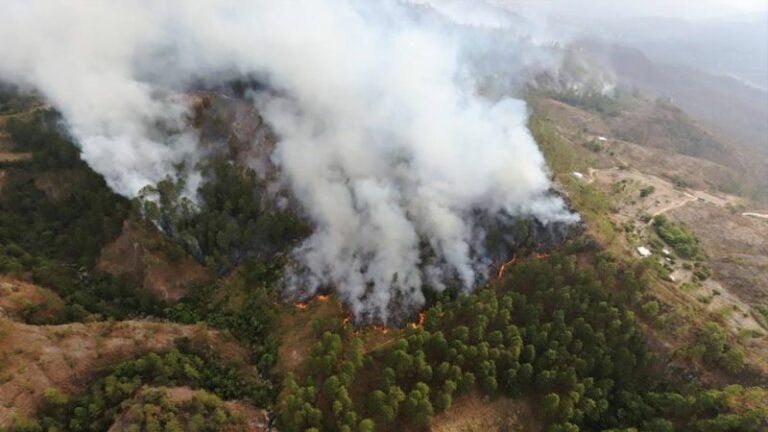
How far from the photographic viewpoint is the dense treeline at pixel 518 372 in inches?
2272

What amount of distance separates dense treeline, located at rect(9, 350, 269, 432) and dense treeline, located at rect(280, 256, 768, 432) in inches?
317

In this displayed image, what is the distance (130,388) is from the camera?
56562 millimetres

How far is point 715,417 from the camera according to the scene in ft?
194

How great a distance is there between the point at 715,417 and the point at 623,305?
15404 millimetres

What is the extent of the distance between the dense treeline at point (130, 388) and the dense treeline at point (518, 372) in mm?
8060

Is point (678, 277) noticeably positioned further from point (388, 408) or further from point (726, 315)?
point (388, 408)

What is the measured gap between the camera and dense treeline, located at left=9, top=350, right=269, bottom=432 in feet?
176

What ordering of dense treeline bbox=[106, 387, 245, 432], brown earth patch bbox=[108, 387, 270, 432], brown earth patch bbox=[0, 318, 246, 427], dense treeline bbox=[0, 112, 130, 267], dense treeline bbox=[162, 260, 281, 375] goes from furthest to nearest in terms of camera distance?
dense treeline bbox=[0, 112, 130, 267] → dense treeline bbox=[162, 260, 281, 375] → brown earth patch bbox=[108, 387, 270, 432] → brown earth patch bbox=[0, 318, 246, 427] → dense treeline bbox=[106, 387, 245, 432]

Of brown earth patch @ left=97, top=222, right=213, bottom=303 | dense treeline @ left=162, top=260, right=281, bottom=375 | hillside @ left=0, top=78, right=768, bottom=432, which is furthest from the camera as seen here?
brown earth patch @ left=97, top=222, right=213, bottom=303

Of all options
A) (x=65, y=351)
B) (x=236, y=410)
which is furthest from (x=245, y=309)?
(x=65, y=351)

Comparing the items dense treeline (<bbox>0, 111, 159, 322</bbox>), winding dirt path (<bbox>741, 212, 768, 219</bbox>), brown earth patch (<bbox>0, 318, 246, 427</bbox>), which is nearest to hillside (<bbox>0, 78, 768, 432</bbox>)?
brown earth patch (<bbox>0, 318, 246, 427</bbox>)

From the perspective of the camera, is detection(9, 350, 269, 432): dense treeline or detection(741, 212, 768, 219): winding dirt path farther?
detection(741, 212, 768, 219): winding dirt path

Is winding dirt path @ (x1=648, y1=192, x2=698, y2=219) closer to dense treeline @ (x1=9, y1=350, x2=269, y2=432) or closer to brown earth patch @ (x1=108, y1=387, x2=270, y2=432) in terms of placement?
Result: brown earth patch @ (x1=108, y1=387, x2=270, y2=432)

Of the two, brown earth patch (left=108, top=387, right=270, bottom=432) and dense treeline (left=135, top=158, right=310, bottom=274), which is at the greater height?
dense treeline (left=135, top=158, right=310, bottom=274)
